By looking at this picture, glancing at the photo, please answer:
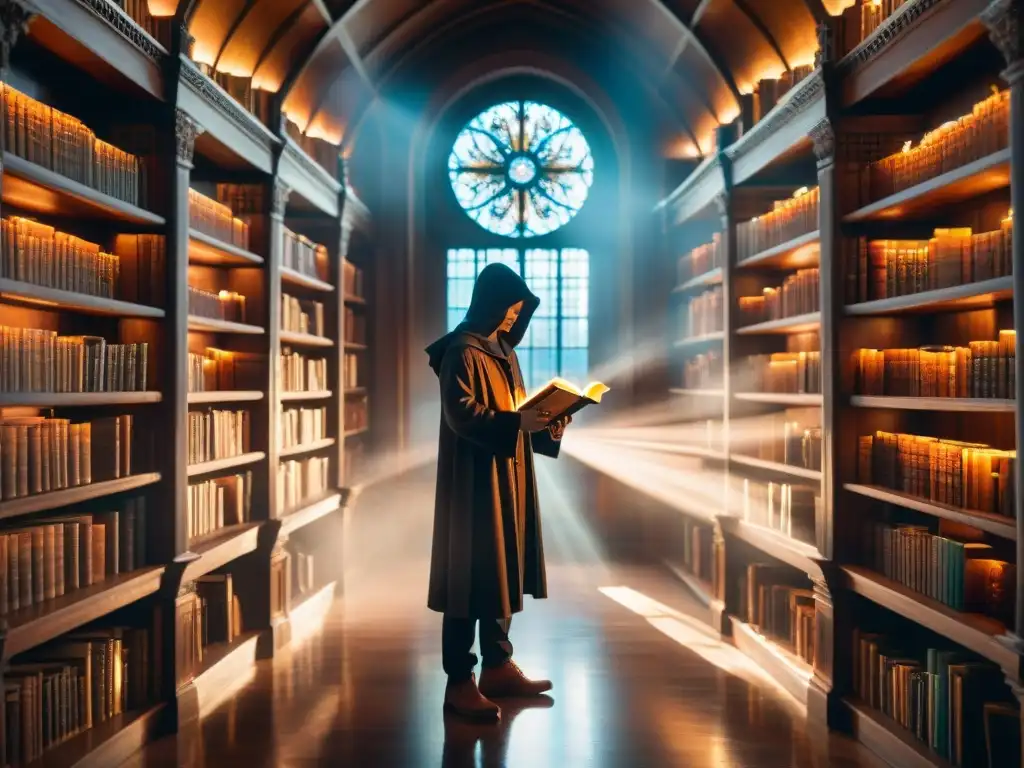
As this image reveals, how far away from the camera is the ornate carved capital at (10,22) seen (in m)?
2.92

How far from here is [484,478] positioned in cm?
406

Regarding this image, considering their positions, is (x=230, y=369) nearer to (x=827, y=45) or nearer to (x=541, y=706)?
(x=541, y=706)

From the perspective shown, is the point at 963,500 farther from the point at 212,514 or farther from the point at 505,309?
Answer: the point at 212,514

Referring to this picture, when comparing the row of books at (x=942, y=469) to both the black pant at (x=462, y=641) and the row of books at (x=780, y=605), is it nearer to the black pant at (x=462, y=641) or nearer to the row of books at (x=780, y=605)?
the row of books at (x=780, y=605)

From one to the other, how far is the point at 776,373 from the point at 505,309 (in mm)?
1935

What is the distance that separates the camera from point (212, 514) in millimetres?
5066

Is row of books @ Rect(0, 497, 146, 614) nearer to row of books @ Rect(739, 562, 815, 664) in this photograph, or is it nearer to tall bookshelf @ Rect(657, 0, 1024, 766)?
tall bookshelf @ Rect(657, 0, 1024, 766)

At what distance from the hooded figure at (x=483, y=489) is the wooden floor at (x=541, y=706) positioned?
1.20 feet

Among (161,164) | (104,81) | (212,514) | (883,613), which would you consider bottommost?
Answer: (883,613)

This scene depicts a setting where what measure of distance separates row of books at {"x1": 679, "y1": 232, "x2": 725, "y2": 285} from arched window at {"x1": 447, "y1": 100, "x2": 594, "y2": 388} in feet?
4.05

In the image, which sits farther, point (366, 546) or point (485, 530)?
point (366, 546)

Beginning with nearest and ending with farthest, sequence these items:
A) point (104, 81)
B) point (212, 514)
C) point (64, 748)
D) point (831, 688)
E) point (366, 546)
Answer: point (64, 748)
point (104, 81)
point (831, 688)
point (212, 514)
point (366, 546)

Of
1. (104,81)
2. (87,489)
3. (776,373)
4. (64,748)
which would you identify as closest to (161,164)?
(104,81)

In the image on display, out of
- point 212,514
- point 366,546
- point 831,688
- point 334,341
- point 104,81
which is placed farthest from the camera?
point 366,546
